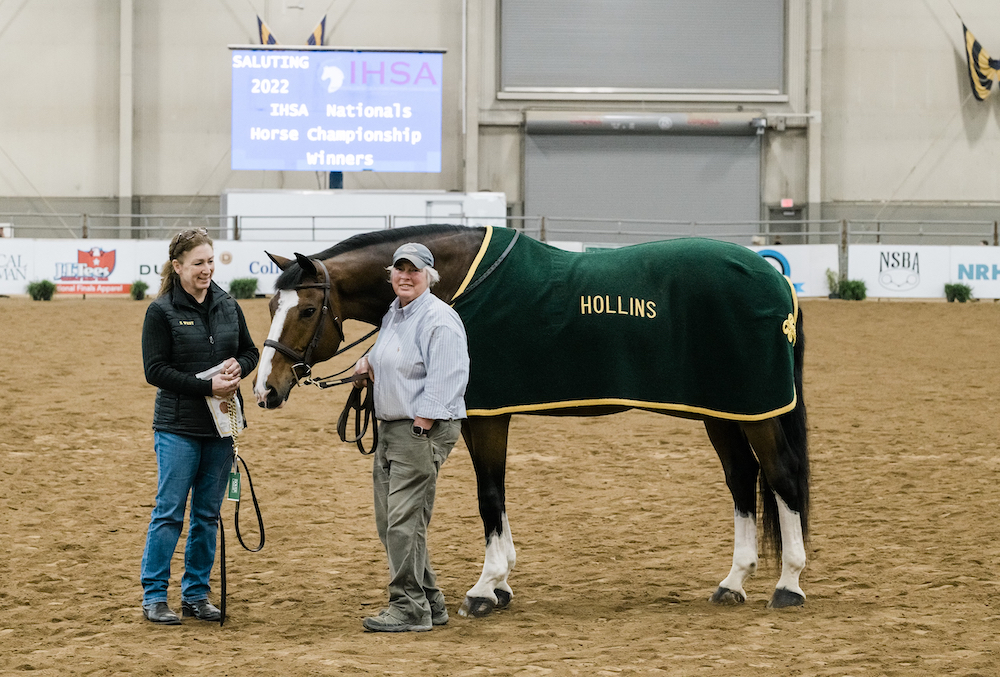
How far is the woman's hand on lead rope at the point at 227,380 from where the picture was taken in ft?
16.2

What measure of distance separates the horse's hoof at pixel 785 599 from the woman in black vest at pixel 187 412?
2776mm

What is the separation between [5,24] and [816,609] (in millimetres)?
30966

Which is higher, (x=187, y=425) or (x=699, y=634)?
(x=187, y=425)

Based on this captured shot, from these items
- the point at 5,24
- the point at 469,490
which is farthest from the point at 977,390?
the point at 5,24

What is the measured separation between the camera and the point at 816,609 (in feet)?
17.2

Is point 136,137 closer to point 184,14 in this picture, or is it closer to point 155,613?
point 184,14

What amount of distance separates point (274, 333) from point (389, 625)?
1.46m

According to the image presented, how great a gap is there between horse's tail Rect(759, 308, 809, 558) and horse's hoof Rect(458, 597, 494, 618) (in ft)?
5.03

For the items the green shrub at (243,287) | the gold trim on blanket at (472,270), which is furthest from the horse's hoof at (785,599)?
the green shrub at (243,287)

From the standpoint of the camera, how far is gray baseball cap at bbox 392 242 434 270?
15.6 feet

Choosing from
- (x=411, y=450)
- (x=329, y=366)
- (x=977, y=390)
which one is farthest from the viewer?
(x=329, y=366)

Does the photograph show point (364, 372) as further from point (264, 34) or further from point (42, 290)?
point (264, 34)

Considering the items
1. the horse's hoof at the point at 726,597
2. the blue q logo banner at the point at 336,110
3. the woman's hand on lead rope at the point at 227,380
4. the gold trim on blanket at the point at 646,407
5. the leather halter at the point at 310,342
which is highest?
the blue q logo banner at the point at 336,110

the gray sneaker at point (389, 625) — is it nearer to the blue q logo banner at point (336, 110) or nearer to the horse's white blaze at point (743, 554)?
the horse's white blaze at point (743, 554)
